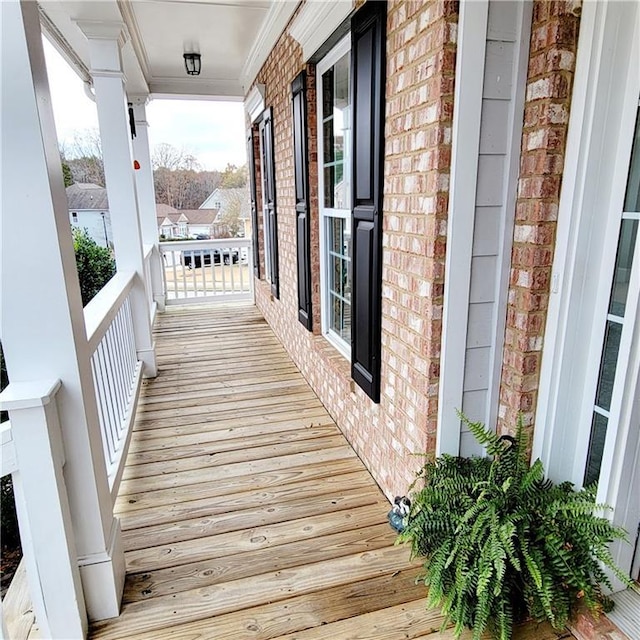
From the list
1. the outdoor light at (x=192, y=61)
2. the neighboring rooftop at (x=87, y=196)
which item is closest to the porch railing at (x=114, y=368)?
the neighboring rooftop at (x=87, y=196)

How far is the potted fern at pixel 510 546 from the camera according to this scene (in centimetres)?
140

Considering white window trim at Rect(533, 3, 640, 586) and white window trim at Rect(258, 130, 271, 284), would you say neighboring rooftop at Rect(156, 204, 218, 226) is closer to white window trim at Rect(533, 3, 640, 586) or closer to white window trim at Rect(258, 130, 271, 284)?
white window trim at Rect(258, 130, 271, 284)

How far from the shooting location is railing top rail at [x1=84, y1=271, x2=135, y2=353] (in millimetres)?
2072

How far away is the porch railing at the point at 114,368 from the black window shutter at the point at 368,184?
1.26m

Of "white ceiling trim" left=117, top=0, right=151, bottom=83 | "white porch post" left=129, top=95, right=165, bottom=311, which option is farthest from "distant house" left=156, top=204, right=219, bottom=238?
"white ceiling trim" left=117, top=0, right=151, bottom=83

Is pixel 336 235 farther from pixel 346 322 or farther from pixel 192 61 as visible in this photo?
pixel 192 61

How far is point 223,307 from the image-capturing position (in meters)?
6.53

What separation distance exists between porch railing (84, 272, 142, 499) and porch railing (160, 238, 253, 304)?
294 cm

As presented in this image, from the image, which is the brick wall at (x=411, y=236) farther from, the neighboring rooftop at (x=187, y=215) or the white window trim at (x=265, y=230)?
the neighboring rooftop at (x=187, y=215)

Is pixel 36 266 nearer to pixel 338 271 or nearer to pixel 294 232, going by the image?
pixel 338 271

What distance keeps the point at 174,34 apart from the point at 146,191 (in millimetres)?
2253

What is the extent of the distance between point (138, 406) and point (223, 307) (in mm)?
3223

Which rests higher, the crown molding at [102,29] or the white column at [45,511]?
the crown molding at [102,29]

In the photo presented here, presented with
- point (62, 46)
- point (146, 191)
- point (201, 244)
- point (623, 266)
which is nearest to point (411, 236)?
point (623, 266)
